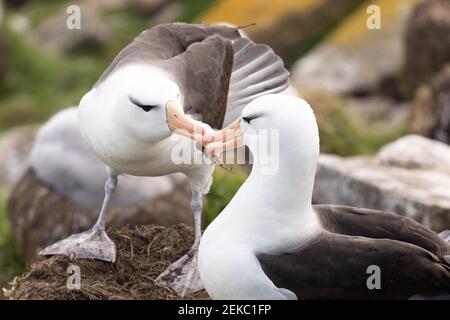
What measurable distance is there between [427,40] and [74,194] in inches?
251

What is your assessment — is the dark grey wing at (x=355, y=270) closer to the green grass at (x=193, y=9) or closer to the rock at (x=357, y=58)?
the rock at (x=357, y=58)

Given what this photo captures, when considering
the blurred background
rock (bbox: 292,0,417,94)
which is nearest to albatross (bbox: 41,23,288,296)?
the blurred background

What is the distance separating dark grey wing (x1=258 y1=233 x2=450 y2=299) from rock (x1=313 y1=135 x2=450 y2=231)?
9.33 feet

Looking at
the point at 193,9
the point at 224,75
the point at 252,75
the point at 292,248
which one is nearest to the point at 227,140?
the point at 292,248

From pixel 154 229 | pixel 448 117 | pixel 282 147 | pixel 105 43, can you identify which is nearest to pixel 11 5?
pixel 105 43

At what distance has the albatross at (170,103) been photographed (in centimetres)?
487

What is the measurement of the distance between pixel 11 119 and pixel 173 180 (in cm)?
757

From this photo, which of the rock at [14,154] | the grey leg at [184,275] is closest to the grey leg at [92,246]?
the grey leg at [184,275]

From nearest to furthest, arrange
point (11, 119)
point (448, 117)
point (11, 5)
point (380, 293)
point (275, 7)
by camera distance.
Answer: point (380, 293) < point (448, 117) < point (11, 119) < point (275, 7) < point (11, 5)

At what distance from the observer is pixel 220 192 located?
27.8ft

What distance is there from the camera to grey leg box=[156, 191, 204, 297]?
5480 mm

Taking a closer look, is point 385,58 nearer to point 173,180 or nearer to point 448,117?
point 448,117

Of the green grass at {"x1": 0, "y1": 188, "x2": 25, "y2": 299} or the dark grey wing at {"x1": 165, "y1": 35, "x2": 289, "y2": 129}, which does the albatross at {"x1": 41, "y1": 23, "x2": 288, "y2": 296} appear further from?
the green grass at {"x1": 0, "y1": 188, "x2": 25, "y2": 299}
